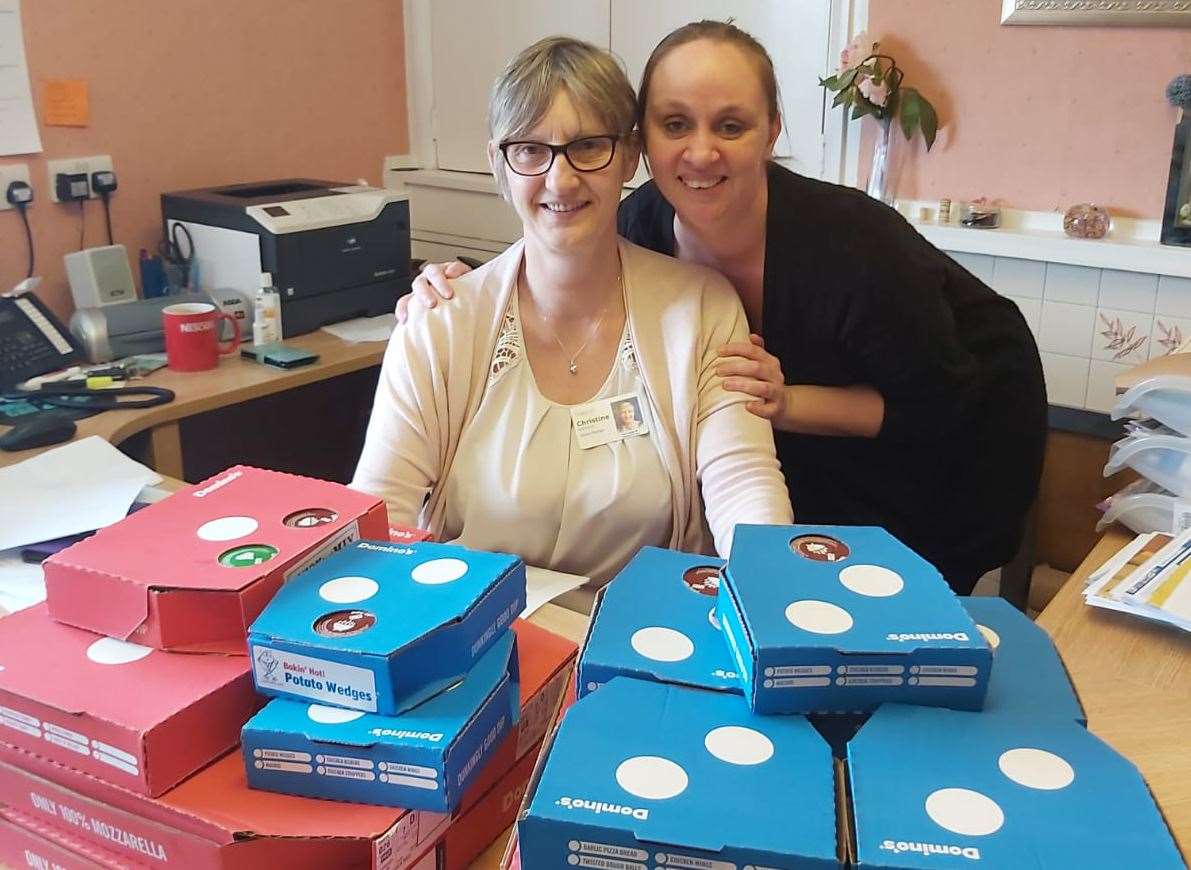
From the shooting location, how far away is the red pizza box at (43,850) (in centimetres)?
87

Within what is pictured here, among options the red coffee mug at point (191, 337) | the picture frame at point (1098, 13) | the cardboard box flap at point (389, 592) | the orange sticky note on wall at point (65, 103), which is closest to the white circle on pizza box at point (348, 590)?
the cardboard box flap at point (389, 592)

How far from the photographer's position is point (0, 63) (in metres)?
2.42

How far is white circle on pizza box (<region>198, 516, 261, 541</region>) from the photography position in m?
1.01

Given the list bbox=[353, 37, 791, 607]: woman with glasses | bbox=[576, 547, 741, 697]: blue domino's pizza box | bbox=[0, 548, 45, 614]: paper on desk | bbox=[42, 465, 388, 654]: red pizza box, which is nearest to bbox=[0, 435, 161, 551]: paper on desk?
bbox=[0, 548, 45, 614]: paper on desk

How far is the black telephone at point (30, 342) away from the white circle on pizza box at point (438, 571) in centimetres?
Result: 161

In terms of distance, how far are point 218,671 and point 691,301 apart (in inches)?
37.6

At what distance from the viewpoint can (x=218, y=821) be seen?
2.70 ft

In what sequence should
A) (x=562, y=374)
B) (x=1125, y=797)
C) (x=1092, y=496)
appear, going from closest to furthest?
(x=1125, y=797), (x=562, y=374), (x=1092, y=496)

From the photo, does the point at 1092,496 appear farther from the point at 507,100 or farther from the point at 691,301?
the point at 507,100

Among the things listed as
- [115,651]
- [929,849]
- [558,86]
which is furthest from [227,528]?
[558,86]

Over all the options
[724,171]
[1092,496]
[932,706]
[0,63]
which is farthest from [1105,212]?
[0,63]

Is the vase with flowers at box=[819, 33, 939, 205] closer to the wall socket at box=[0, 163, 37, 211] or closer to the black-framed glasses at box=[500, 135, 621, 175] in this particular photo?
the black-framed glasses at box=[500, 135, 621, 175]

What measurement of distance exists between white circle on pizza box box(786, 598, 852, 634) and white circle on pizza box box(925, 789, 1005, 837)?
0.47 feet

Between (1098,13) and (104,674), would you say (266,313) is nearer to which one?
(104,674)
